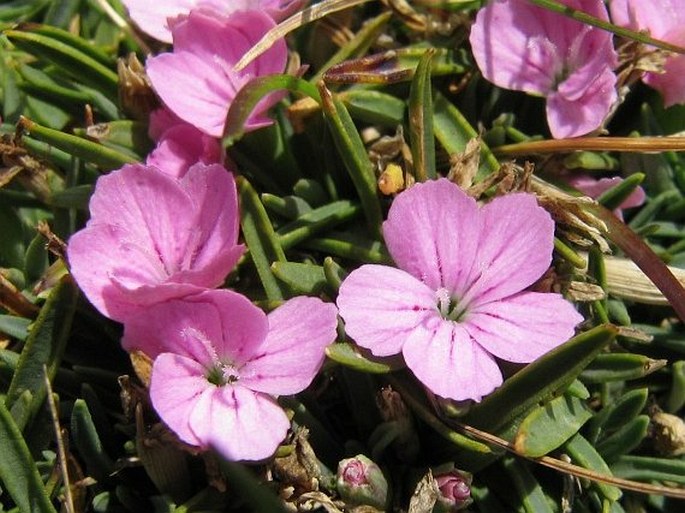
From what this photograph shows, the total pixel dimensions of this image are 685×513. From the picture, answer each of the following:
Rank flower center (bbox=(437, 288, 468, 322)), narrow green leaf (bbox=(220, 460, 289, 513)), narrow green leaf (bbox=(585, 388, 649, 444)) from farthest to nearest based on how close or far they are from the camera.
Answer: narrow green leaf (bbox=(585, 388, 649, 444)) < flower center (bbox=(437, 288, 468, 322)) < narrow green leaf (bbox=(220, 460, 289, 513))

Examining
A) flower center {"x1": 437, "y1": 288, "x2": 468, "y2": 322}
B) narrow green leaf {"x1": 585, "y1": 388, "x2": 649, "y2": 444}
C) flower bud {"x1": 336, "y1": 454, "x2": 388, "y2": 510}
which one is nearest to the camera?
flower bud {"x1": 336, "y1": 454, "x2": 388, "y2": 510}

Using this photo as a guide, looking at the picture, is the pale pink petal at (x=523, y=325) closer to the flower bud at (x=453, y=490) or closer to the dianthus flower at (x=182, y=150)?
the flower bud at (x=453, y=490)

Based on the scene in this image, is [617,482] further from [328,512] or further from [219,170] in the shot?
[219,170]

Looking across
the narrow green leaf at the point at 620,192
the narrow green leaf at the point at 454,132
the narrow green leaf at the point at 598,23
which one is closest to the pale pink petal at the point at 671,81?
the narrow green leaf at the point at 598,23

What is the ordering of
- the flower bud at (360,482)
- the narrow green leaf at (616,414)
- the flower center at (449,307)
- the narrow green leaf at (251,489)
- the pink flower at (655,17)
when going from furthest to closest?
the pink flower at (655,17) < the narrow green leaf at (616,414) < the flower center at (449,307) < the flower bud at (360,482) < the narrow green leaf at (251,489)

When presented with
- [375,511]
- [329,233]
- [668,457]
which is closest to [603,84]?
[329,233]

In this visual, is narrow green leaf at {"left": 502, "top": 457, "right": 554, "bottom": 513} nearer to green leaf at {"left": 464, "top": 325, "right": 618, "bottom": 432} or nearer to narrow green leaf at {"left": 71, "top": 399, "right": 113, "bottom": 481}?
green leaf at {"left": 464, "top": 325, "right": 618, "bottom": 432}

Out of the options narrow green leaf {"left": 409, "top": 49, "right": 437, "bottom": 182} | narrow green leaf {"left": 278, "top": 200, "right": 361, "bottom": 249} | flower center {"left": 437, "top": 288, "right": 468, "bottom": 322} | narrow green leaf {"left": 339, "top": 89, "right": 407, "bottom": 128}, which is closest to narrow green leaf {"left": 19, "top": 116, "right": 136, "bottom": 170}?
narrow green leaf {"left": 278, "top": 200, "right": 361, "bottom": 249}

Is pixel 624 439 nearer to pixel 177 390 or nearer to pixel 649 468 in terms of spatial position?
pixel 649 468
